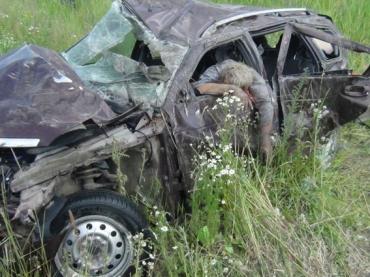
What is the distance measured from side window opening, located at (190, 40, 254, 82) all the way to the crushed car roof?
0.26 metres

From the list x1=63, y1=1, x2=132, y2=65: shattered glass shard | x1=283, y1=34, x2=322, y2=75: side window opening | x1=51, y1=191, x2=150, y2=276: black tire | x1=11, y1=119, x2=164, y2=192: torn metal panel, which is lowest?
x1=51, y1=191, x2=150, y2=276: black tire

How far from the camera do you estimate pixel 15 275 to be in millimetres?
4027

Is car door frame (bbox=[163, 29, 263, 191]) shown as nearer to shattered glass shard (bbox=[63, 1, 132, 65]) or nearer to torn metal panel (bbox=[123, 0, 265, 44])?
torn metal panel (bbox=[123, 0, 265, 44])

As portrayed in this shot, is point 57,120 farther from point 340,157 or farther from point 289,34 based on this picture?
point 340,157

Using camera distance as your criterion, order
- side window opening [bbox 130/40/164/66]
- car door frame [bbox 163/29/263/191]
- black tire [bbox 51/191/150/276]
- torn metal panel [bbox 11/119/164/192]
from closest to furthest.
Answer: torn metal panel [bbox 11/119/164/192] < black tire [bbox 51/191/150/276] < car door frame [bbox 163/29/263/191] < side window opening [bbox 130/40/164/66]

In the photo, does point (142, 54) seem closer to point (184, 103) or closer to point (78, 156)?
point (184, 103)

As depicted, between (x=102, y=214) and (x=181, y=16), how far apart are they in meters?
2.03

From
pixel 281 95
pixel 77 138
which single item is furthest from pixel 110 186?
pixel 281 95

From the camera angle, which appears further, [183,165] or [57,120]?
[183,165]

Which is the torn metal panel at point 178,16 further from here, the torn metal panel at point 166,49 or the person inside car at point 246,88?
the person inside car at point 246,88

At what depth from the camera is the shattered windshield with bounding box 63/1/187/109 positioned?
487 cm

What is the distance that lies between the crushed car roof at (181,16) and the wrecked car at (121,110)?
0.01 m

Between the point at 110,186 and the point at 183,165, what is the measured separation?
573mm

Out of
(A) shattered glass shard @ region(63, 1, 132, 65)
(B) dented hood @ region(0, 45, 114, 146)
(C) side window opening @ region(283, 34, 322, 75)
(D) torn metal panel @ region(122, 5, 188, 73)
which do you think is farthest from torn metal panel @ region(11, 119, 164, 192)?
(C) side window opening @ region(283, 34, 322, 75)
